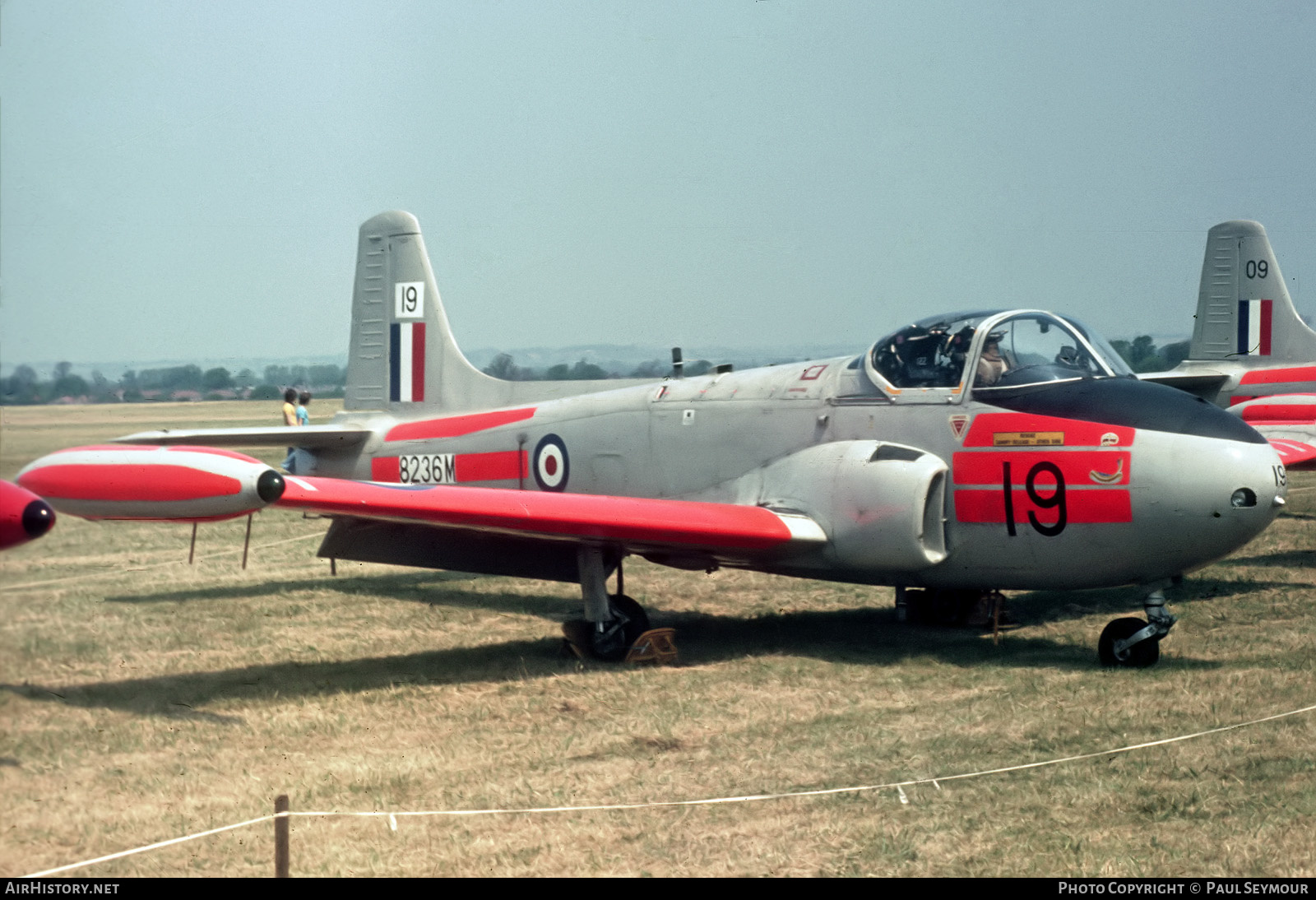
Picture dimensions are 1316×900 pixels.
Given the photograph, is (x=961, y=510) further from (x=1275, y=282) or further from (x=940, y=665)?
(x=1275, y=282)

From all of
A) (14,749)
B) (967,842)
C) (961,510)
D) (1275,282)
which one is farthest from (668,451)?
(1275,282)

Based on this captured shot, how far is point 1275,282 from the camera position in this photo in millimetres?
17188

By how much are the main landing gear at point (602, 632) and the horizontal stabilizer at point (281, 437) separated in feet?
10.8

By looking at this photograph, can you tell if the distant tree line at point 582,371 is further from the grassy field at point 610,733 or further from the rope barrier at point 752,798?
the rope barrier at point 752,798

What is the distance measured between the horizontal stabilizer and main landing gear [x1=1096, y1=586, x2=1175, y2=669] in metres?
6.48

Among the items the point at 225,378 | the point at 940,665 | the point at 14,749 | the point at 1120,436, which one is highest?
the point at 225,378

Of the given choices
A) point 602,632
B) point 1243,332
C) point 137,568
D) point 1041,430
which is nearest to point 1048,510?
point 1041,430

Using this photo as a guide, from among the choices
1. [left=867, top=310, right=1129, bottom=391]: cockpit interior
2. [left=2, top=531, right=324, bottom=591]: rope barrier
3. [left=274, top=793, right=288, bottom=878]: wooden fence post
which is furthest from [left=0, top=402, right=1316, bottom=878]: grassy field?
[left=867, top=310, right=1129, bottom=391]: cockpit interior

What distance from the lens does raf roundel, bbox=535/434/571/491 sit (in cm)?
936

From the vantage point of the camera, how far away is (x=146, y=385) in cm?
394

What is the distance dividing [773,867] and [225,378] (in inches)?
120

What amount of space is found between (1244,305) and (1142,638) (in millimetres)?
12171

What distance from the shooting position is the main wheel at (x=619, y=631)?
7965 mm

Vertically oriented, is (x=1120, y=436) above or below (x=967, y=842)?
above
